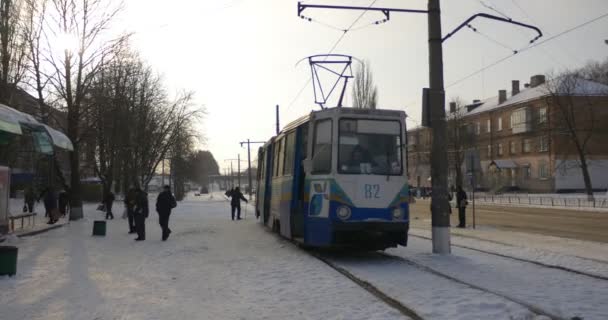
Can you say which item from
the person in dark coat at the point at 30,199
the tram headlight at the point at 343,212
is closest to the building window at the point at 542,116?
the person in dark coat at the point at 30,199

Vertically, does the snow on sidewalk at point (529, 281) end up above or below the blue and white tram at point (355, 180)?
below

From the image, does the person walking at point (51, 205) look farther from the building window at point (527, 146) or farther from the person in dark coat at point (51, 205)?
the building window at point (527, 146)

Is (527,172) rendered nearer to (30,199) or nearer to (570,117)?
(570,117)

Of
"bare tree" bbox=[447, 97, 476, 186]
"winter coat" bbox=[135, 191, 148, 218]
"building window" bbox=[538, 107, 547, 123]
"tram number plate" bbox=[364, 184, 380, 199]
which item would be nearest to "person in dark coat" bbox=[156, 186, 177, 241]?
"winter coat" bbox=[135, 191, 148, 218]

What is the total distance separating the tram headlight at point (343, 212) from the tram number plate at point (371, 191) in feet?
1.64

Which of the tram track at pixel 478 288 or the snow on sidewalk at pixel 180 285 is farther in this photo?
the snow on sidewalk at pixel 180 285

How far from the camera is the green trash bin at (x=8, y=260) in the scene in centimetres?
1042

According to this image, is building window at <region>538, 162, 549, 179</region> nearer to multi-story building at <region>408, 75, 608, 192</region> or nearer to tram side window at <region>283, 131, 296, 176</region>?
multi-story building at <region>408, 75, 608, 192</region>

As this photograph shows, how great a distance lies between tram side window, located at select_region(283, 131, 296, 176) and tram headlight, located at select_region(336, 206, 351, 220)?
278 centimetres

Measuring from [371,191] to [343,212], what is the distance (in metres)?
0.75

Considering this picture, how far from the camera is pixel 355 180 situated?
1218 centimetres

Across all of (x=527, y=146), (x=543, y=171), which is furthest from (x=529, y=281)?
(x=527, y=146)

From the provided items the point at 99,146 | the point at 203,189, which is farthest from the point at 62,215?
the point at 203,189

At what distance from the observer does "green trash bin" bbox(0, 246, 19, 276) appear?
10.4 metres
